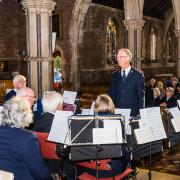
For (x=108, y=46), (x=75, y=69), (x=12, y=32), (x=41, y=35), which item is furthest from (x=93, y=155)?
(x=108, y=46)

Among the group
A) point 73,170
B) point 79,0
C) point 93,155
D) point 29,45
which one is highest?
point 79,0

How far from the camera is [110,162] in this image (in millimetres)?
4078

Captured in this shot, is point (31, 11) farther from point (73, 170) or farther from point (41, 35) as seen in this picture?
point (73, 170)

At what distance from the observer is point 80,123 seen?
3.85 m

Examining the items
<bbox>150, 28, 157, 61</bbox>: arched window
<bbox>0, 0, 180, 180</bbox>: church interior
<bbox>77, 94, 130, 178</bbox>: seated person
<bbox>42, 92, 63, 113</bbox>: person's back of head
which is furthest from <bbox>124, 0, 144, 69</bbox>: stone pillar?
<bbox>150, 28, 157, 61</bbox>: arched window

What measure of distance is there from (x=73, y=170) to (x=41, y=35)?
15.4 ft

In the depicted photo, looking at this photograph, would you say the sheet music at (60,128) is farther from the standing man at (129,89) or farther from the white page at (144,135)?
the standing man at (129,89)

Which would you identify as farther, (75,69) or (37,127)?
(75,69)

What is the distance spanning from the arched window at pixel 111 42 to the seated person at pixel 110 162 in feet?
61.8

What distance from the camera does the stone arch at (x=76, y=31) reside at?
62.5 feet

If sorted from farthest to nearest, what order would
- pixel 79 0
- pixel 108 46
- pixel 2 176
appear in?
pixel 108 46, pixel 79 0, pixel 2 176

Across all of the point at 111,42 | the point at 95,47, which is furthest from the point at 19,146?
the point at 111,42

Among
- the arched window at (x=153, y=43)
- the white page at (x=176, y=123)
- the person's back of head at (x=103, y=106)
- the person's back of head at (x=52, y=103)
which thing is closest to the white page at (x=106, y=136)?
the person's back of head at (x=103, y=106)

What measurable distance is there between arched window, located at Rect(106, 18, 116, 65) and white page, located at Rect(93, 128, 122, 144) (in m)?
19.5
